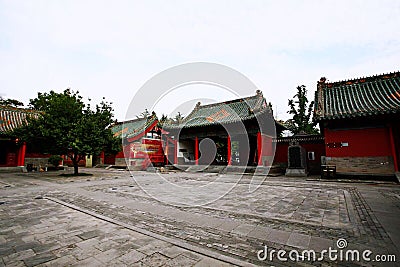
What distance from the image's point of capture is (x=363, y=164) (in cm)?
1142

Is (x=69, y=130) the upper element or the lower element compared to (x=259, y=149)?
upper

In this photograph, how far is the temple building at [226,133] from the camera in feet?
57.6

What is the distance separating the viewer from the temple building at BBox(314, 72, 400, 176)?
1084cm

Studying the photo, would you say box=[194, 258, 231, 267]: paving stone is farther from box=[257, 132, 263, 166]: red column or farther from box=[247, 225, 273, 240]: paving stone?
box=[257, 132, 263, 166]: red column

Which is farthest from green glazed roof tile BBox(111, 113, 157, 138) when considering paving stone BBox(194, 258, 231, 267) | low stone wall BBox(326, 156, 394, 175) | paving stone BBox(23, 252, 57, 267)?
paving stone BBox(194, 258, 231, 267)

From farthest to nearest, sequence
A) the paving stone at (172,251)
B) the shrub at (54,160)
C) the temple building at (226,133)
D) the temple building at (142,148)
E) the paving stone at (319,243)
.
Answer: the temple building at (142,148) → the shrub at (54,160) → the temple building at (226,133) → the paving stone at (319,243) → the paving stone at (172,251)

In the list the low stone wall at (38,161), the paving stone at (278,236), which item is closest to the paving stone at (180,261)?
the paving stone at (278,236)

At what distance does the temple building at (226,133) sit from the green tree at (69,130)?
787cm

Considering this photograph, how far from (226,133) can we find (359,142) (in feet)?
31.6

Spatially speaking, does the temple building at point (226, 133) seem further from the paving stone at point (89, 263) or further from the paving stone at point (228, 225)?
the paving stone at point (89, 263)

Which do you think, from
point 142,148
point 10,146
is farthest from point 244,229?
point 10,146

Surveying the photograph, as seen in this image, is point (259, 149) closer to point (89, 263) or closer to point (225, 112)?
point (225, 112)

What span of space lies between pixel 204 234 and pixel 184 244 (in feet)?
1.93

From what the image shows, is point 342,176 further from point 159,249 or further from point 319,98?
point 159,249
